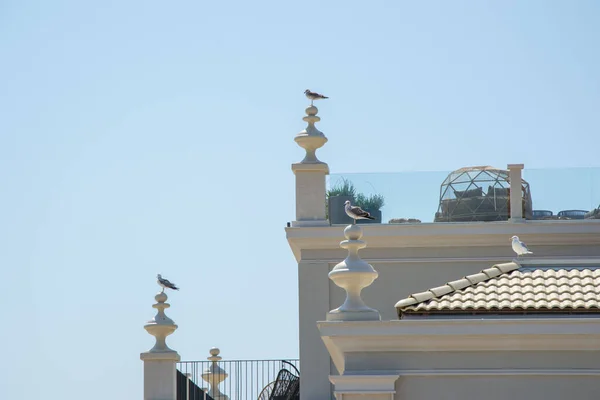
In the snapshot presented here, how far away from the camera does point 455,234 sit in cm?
2800

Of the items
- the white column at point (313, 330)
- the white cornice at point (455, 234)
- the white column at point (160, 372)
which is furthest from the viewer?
the white cornice at point (455, 234)

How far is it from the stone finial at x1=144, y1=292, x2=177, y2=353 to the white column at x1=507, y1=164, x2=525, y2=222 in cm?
721

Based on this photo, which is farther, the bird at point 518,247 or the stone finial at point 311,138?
the stone finial at point 311,138

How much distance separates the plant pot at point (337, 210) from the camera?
2884 cm

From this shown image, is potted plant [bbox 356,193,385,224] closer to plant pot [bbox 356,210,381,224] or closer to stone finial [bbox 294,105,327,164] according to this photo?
plant pot [bbox 356,210,381,224]

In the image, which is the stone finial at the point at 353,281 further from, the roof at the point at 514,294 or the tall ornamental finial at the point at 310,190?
the tall ornamental finial at the point at 310,190

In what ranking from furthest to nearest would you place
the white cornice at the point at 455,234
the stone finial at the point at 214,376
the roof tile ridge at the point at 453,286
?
the stone finial at the point at 214,376, the white cornice at the point at 455,234, the roof tile ridge at the point at 453,286

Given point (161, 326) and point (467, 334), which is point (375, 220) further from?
point (467, 334)

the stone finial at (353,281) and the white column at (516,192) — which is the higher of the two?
the white column at (516,192)

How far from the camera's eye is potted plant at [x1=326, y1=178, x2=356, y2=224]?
94.7 ft

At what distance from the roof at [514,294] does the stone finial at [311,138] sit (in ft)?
22.1

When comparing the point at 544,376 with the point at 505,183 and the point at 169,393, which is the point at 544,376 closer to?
the point at 169,393

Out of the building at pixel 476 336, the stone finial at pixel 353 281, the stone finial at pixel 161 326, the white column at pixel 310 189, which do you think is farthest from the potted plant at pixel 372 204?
the stone finial at pixel 353 281

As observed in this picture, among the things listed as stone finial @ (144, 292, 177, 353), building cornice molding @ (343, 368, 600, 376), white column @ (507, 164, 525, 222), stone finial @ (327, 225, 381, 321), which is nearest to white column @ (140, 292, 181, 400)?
stone finial @ (144, 292, 177, 353)
